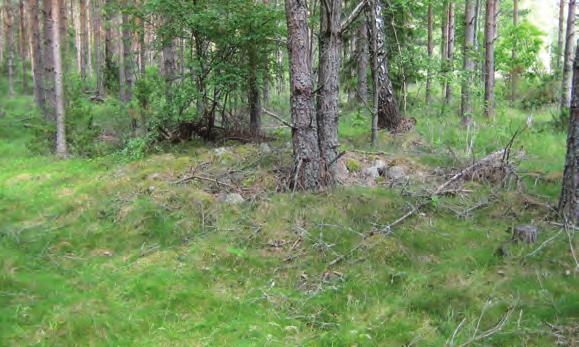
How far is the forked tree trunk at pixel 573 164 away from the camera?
4996 millimetres

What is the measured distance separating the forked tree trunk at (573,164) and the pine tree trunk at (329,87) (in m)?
2.82

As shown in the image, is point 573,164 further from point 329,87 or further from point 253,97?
point 253,97

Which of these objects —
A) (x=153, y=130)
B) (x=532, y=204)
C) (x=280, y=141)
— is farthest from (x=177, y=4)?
(x=532, y=204)

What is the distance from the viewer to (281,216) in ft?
19.8

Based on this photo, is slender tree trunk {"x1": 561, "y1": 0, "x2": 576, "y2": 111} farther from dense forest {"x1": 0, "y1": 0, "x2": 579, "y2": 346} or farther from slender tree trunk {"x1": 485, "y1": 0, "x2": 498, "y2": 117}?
slender tree trunk {"x1": 485, "y1": 0, "x2": 498, "y2": 117}

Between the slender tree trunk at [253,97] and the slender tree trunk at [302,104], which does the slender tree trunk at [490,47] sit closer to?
the slender tree trunk at [253,97]

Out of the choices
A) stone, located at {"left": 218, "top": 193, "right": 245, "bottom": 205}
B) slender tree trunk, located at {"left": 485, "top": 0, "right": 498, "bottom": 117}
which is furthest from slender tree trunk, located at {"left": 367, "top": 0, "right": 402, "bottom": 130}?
stone, located at {"left": 218, "top": 193, "right": 245, "bottom": 205}

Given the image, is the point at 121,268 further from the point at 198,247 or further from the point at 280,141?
the point at 280,141

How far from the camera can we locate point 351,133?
428 inches

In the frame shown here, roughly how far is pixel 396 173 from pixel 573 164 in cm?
266

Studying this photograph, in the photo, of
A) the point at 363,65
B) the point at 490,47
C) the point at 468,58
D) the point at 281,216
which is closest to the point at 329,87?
the point at 281,216

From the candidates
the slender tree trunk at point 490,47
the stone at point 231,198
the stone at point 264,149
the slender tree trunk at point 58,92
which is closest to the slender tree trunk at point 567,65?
the slender tree trunk at point 490,47

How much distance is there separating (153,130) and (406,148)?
191 inches

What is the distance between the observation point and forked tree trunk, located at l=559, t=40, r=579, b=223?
16.4 ft
